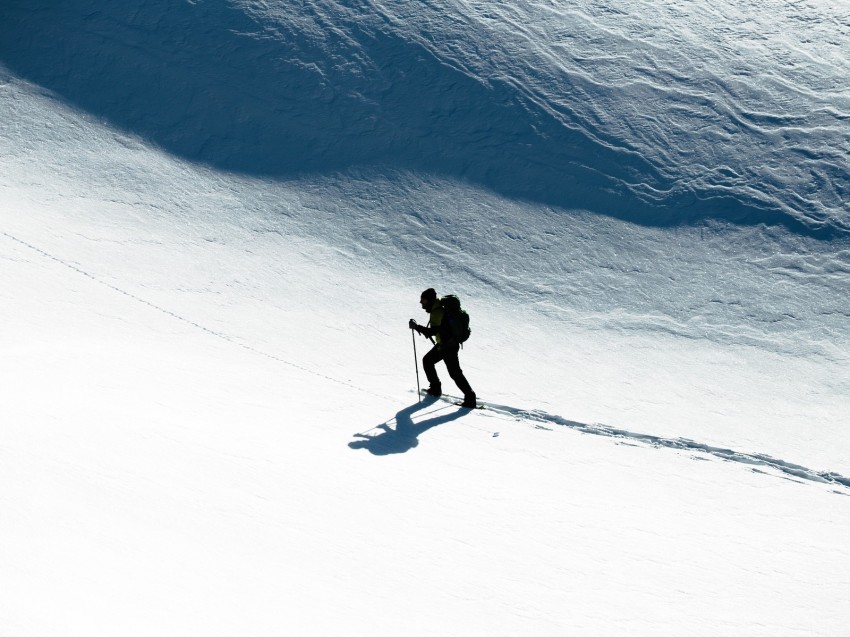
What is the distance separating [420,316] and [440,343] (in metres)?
2.86

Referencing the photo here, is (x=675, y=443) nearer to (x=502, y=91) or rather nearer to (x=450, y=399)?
(x=450, y=399)

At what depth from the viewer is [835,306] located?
14867mm

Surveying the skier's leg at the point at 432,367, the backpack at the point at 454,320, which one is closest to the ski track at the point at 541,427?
the skier's leg at the point at 432,367

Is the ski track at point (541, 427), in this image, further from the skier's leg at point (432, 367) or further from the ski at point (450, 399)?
the skier's leg at point (432, 367)

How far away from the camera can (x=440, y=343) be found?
1106cm

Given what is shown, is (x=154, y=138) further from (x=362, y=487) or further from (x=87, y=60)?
(x=362, y=487)

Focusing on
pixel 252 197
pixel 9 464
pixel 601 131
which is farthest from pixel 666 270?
pixel 9 464

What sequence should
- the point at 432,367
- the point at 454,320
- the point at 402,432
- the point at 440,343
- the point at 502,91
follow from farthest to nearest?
1. the point at 502,91
2. the point at 432,367
3. the point at 440,343
4. the point at 454,320
5. the point at 402,432

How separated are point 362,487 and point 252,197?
27.8 ft

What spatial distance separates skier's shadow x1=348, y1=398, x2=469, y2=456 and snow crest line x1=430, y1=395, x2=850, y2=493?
0.49 metres

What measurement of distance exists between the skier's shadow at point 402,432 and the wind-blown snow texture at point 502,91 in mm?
6561

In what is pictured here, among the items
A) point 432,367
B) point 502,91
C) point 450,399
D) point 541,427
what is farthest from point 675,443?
point 502,91

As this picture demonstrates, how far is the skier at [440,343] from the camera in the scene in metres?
11.0

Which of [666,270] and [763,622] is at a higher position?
[666,270]
